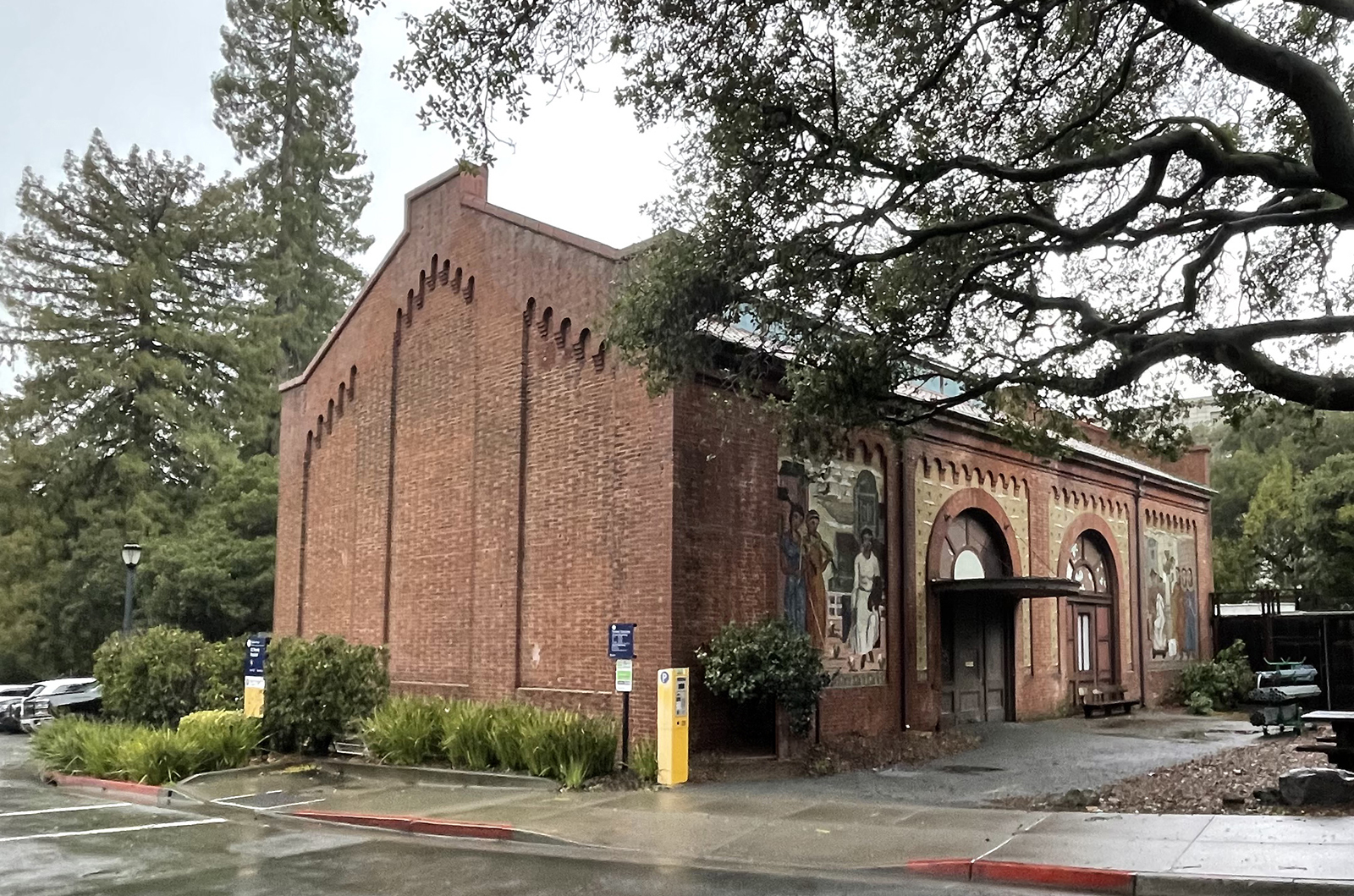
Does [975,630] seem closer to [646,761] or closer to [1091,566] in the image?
[1091,566]

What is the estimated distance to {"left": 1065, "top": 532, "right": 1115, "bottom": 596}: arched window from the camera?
26.9m

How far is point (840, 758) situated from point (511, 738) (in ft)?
15.6

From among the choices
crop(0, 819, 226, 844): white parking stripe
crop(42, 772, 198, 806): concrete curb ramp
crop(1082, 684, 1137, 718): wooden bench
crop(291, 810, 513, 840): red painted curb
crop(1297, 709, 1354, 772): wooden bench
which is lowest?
crop(42, 772, 198, 806): concrete curb ramp

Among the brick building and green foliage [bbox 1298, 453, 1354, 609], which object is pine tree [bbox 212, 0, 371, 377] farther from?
green foliage [bbox 1298, 453, 1354, 609]

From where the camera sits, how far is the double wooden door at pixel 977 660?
21828mm

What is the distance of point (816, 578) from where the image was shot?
18.2 metres

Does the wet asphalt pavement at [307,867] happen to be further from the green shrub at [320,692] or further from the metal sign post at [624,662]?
the green shrub at [320,692]

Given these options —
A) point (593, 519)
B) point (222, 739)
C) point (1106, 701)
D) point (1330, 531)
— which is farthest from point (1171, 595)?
point (222, 739)

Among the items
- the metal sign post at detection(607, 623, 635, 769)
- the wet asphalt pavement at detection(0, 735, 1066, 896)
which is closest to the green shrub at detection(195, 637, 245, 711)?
the wet asphalt pavement at detection(0, 735, 1066, 896)

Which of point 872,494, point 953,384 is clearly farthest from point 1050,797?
point 953,384

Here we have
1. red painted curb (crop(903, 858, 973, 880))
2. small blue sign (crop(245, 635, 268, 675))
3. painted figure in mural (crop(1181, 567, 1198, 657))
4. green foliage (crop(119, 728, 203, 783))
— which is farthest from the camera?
painted figure in mural (crop(1181, 567, 1198, 657))

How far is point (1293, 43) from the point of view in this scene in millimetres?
13141

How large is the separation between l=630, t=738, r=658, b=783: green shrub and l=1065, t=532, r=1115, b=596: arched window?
14.2 m

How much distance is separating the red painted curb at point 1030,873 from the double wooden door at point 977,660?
37.9ft
